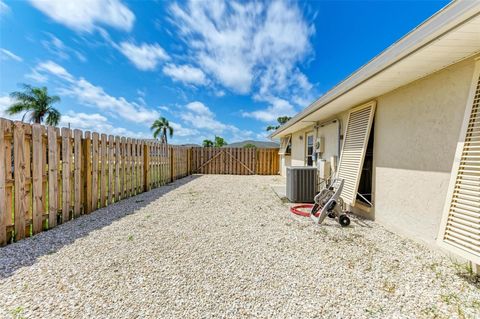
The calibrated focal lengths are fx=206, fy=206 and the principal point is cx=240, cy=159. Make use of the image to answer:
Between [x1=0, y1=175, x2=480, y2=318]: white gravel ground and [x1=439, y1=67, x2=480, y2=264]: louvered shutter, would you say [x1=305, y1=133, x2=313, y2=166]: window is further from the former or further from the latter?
[x1=439, y1=67, x2=480, y2=264]: louvered shutter

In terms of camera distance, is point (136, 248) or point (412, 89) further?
point (412, 89)

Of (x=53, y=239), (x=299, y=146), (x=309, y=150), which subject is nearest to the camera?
(x=53, y=239)

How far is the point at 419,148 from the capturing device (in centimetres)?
329

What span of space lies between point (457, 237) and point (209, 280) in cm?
290

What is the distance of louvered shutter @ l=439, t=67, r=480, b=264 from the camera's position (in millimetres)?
2309

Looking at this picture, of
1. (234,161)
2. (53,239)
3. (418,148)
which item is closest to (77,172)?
(53,239)

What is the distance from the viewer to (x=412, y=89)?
11.4 feet

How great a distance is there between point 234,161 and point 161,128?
80.4ft

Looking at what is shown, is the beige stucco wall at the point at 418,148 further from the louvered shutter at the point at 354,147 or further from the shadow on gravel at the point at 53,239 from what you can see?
the shadow on gravel at the point at 53,239

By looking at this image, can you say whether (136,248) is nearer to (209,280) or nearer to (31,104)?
(209,280)

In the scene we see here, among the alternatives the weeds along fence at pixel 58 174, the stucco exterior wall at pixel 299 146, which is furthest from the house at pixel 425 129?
the weeds along fence at pixel 58 174

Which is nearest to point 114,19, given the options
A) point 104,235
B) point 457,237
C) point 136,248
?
point 104,235

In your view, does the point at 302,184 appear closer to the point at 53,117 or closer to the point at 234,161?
the point at 234,161

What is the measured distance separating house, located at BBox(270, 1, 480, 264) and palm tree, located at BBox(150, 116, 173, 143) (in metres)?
33.7
